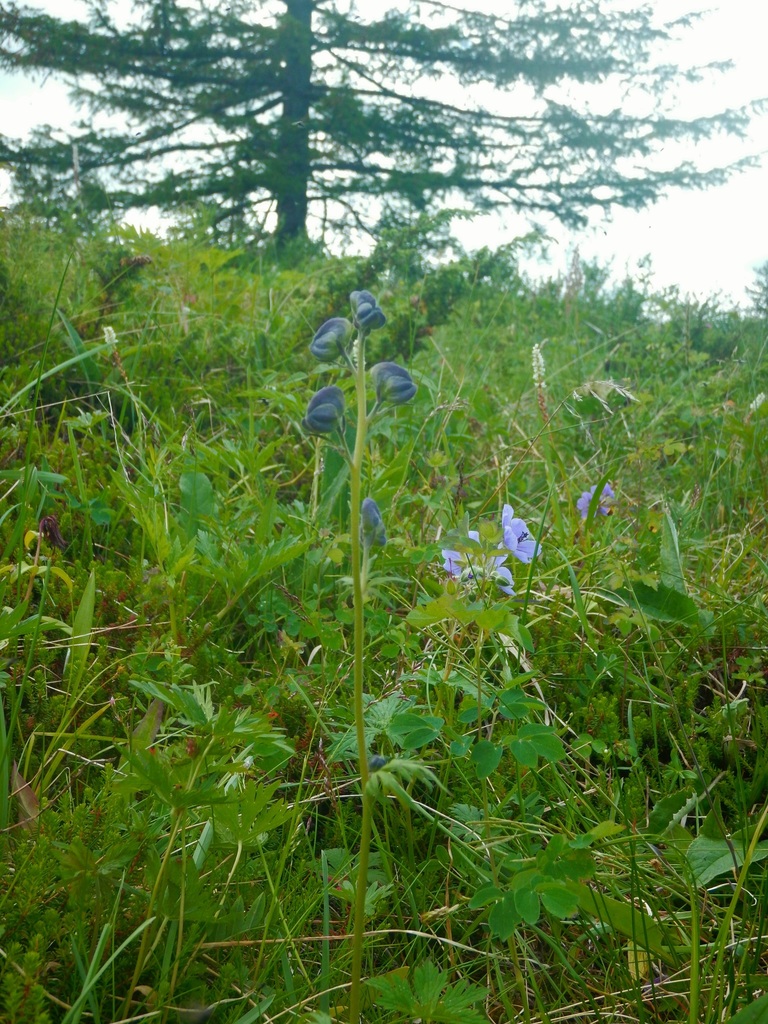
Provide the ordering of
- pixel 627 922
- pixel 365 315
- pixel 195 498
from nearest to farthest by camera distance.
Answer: pixel 365 315 < pixel 627 922 < pixel 195 498

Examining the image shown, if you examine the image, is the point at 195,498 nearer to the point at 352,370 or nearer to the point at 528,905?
the point at 352,370

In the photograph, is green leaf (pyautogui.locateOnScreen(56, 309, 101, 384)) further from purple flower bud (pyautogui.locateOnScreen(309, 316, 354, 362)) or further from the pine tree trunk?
the pine tree trunk

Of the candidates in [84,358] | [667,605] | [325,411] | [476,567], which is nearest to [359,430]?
[325,411]

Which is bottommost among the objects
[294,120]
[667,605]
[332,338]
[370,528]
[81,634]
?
[81,634]

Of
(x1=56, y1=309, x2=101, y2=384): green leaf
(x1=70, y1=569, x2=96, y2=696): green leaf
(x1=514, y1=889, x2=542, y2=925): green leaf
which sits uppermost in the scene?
(x1=56, y1=309, x2=101, y2=384): green leaf

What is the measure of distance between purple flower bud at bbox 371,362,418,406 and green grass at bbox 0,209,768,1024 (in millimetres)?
285

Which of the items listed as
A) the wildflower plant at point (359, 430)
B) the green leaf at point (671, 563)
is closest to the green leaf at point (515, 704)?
the wildflower plant at point (359, 430)

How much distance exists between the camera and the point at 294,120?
1407cm

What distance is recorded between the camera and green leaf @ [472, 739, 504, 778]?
4.33ft

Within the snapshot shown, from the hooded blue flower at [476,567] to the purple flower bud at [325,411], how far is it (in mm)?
519

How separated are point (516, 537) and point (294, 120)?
46.3 feet

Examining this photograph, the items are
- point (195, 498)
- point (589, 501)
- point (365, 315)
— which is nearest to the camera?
point (365, 315)

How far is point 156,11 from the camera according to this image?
14398 millimetres

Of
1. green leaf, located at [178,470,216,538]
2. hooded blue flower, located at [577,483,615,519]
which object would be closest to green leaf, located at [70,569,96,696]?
green leaf, located at [178,470,216,538]
